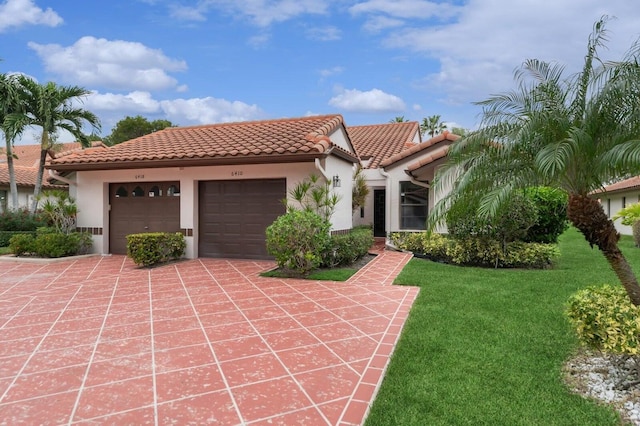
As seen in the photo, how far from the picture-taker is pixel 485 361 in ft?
15.5

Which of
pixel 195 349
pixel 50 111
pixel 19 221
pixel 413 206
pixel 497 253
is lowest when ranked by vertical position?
pixel 195 349

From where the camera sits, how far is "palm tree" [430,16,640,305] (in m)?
4.28

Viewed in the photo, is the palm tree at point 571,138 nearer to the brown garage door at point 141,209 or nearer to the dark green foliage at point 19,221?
the brown garage door at point 141,209

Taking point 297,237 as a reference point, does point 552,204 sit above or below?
above

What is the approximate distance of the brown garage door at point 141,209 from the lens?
13.4m

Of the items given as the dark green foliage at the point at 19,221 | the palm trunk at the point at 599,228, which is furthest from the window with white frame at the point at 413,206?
the dark green foliage at the point at 19,221

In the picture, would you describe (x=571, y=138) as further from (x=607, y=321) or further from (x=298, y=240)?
(x=298, y=240)

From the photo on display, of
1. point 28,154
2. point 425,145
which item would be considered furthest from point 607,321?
point 28,154

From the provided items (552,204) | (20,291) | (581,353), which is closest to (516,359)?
(581,353)

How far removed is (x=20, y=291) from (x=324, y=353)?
7597mm

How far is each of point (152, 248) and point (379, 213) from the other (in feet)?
38.6

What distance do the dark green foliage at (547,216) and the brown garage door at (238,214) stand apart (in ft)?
26.2

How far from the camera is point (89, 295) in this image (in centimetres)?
820

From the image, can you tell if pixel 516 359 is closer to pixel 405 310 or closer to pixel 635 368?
pixel 635 368
